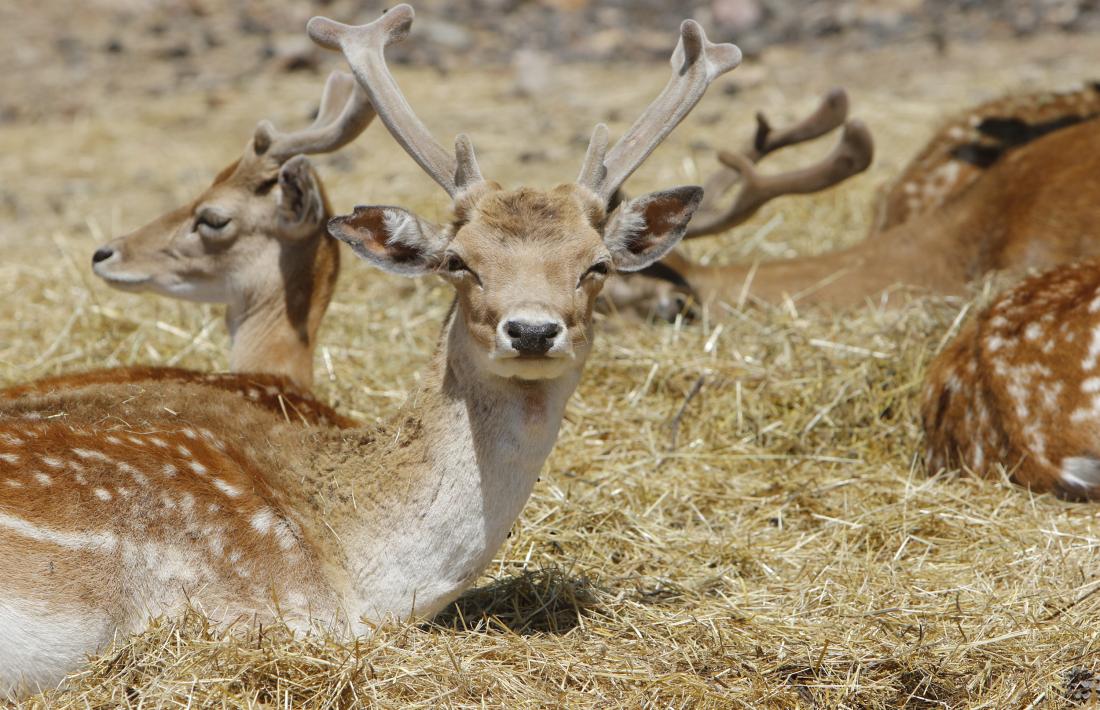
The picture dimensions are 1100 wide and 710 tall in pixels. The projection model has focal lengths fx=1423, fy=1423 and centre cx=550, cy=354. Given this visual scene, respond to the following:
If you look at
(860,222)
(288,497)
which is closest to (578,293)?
(288,497)

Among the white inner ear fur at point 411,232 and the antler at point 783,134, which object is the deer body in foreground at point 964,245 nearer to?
the antler at point 783,134

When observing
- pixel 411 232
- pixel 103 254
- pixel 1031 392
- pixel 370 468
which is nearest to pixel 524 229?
pixel 411 232

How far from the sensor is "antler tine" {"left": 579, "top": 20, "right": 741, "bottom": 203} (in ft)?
13.0

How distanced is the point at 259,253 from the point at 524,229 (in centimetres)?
A: 219

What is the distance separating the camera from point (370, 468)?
12.6 feet

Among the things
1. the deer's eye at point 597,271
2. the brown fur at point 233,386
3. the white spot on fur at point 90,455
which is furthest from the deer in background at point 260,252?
the deer's eye at point 597,271

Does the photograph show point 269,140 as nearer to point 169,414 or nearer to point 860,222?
point 169,414

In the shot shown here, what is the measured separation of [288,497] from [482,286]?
31.2 inches

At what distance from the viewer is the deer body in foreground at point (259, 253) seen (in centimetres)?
547

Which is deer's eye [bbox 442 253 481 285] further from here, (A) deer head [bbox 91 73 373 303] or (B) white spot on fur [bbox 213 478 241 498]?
(A) deer head [bbox 91 73 373 303]

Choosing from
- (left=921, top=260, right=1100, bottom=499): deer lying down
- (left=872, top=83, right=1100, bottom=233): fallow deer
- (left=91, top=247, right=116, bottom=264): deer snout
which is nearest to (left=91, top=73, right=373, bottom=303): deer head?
(left=91, top=247, right=116, bottom=264): deer snout

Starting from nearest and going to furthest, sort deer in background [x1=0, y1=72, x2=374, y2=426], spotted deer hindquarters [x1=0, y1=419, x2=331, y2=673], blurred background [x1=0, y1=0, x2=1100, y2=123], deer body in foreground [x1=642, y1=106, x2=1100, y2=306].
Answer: spotted deer hindquarters [x1=0, y1=419, x2=331, y2=673] → deer in background [x1=0, y1=72, x2=374, y2=426] → deer body in foreground [x1=642, y1=106, x2=1100, y2=306] → blurred background [x1=0, y1=0, x2=1100, y2=123]

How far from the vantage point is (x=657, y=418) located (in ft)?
18.7

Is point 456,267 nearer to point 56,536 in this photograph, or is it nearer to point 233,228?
point 56,536
